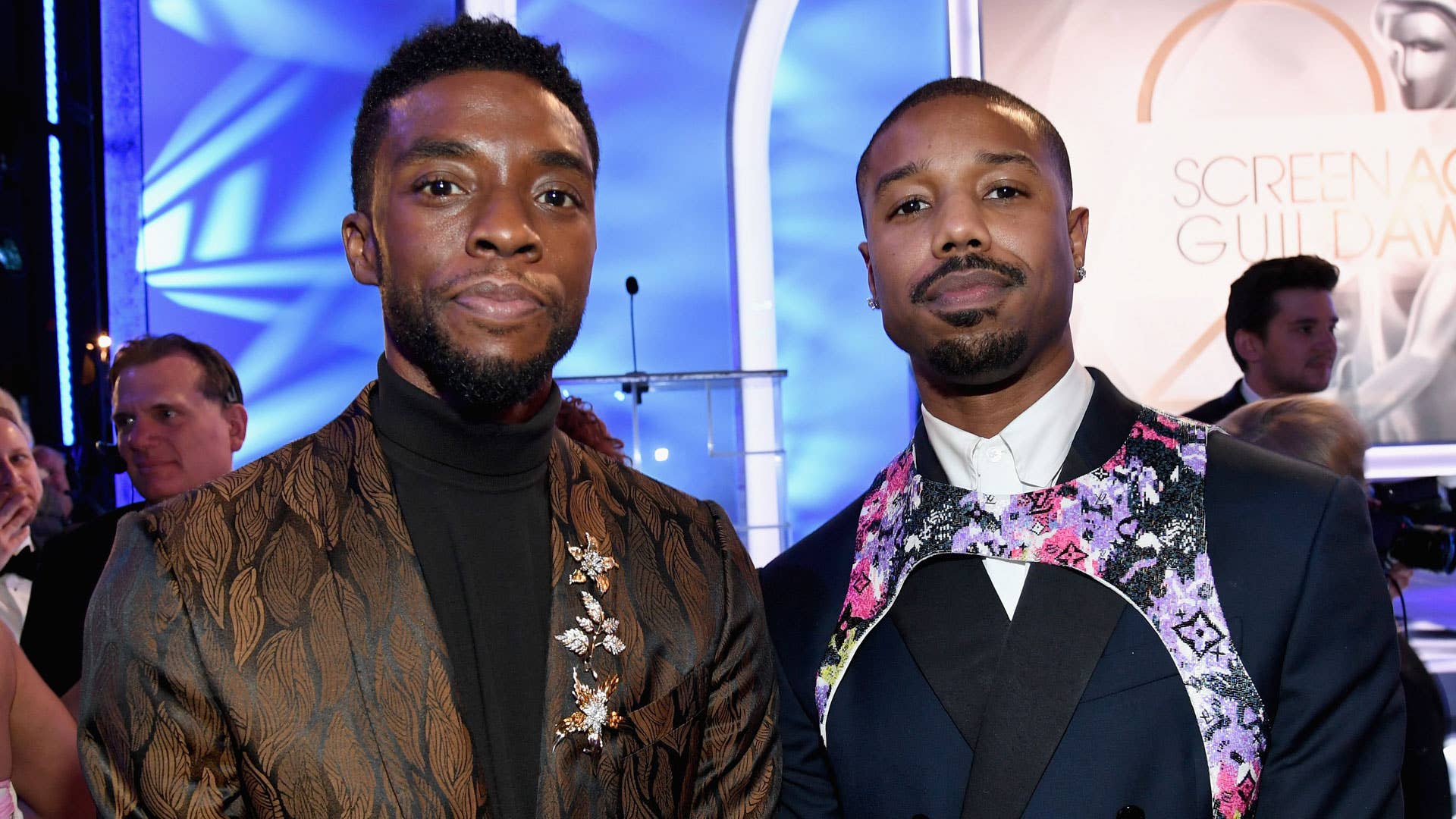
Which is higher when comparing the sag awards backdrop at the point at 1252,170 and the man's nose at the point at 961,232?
the sag awards backdrop at the point at 1252,170

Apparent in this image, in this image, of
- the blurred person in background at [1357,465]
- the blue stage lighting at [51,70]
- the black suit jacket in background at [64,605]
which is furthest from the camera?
the blue stage lighting at [51,70]

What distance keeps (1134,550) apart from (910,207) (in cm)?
56

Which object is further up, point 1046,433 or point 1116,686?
point 1046,433

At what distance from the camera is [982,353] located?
5.39 feet

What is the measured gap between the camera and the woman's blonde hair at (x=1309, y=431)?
8.16 feet

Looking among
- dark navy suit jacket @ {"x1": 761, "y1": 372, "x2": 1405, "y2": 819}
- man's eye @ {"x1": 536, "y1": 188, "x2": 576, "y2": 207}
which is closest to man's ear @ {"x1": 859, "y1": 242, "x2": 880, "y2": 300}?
dark navy suit jacket @ {"x1": 761, "y1": 372, "x2": 1405, "y2": 819}

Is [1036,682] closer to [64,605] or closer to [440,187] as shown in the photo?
[440,187]

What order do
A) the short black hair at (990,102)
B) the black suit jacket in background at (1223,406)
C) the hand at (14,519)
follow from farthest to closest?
the black suit jacket in background at (1223,406), the hand at (14,519), the short black hair at (990,102)

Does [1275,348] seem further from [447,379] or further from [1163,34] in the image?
[447,379]

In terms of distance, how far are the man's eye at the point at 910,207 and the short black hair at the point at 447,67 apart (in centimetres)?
43

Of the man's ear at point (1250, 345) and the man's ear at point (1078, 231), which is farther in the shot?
the man's ear at point (1250, 345)

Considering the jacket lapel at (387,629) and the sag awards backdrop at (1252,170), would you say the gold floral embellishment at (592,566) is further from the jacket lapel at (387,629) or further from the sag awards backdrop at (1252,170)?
the sag awards backdrop at (1252,170)

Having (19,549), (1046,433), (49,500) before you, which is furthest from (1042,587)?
(49,500)

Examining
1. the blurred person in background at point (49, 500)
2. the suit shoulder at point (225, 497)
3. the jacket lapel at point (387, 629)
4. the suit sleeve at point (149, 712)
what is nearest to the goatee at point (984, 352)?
the jacket lapel at point (387, 629)
